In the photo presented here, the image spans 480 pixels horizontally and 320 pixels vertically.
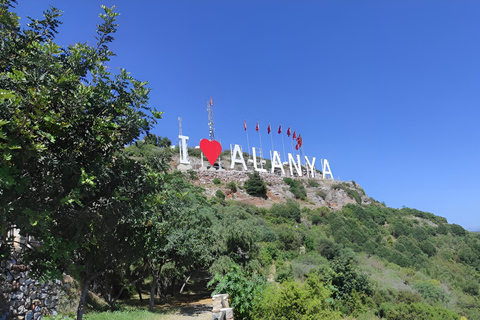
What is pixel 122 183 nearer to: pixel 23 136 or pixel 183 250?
pixel 23 136

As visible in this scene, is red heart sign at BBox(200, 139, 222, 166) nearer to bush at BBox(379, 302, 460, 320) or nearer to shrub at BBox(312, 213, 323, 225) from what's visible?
shrub at BBox(312, 213, 323, 225)

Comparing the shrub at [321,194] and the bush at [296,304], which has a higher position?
the shrub at [321,194]

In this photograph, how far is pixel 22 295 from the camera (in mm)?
8617

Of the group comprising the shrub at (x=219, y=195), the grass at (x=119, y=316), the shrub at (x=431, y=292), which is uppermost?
the shrub at (x=219, y=195)

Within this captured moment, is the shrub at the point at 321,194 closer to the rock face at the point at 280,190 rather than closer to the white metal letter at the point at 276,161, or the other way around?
the rock face at the point at 280,190

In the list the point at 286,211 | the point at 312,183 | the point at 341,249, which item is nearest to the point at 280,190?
the point at 312,183

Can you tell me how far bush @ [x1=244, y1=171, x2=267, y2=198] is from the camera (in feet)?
155

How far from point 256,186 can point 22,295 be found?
39.6m

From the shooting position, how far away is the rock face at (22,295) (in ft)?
25.9

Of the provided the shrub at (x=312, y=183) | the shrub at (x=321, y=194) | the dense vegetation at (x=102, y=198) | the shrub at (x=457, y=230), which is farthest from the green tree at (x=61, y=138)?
the shrub at (x=457, y=230)

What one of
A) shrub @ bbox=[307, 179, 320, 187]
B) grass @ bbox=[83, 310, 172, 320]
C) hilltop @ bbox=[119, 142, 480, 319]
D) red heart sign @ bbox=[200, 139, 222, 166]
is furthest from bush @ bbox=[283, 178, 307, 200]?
grass @ bbox=[83, 310, 172, 320]

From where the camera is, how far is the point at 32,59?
4.25 meters

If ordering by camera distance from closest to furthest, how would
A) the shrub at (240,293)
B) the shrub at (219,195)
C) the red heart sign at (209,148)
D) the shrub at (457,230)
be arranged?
the shrub at (240,293) → the red heart sign at (209,148) → the shrub at (219,195) → the shrub at (457,230)

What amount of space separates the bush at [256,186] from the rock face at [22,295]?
A: 37.4m
